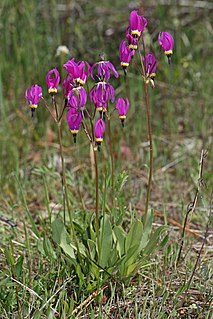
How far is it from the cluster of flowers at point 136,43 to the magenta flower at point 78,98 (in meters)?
0.21

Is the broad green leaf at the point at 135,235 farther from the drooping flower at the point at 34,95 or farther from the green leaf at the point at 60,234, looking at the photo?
the drooping flower at the point at 34,95

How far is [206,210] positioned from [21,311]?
3.67ft

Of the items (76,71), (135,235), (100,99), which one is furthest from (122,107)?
(135,235)

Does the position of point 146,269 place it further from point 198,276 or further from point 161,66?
point 161,66

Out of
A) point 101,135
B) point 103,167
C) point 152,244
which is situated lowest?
point 152,244

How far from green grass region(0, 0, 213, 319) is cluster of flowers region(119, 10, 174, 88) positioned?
428mm

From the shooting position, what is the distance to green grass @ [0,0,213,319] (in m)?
2.06

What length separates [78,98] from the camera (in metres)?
1.85

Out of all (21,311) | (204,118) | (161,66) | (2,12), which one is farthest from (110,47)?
(21,311)

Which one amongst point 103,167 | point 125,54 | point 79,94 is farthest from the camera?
point 103,167

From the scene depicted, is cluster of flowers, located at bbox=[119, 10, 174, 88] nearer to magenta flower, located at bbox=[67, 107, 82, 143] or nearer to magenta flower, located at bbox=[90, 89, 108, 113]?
magenta flower, located at bbox=[90, 89, 108, 113]

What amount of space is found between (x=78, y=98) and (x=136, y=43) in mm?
295

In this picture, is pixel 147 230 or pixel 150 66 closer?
pixel 150 66

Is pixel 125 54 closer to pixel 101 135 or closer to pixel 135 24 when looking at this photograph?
pixel 135 24
